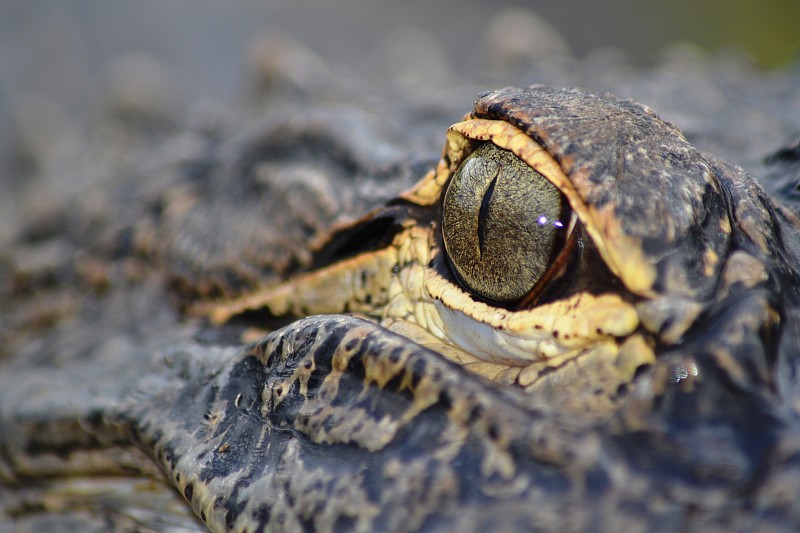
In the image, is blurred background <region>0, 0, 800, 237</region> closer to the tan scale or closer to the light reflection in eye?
the tan scale

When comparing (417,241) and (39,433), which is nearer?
(417,241)

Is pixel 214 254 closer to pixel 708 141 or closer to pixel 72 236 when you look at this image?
pixel 72 236

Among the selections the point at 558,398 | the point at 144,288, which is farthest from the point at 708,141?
the point at 144,288

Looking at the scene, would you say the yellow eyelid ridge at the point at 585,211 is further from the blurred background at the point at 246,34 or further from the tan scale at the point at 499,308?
the blurred background at the point at 246,34

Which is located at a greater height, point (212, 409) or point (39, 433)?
point (212, 409)

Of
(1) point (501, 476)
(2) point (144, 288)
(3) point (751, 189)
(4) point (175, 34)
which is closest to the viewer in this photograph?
(1) point (501, 476)

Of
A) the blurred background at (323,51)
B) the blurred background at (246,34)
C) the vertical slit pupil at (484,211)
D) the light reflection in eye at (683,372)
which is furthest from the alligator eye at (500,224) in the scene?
the blurred background at (246,34)
